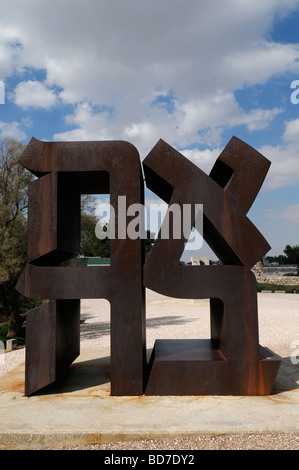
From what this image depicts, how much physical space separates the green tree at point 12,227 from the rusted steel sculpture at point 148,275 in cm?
612

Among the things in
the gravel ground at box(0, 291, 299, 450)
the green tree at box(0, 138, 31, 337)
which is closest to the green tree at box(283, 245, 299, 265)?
Answer: the gravel ground at box(0, 291, 299, 450)

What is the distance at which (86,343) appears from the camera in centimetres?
1050

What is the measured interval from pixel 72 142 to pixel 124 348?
3402mm

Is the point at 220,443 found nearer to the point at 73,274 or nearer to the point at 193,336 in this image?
the point at 73,274

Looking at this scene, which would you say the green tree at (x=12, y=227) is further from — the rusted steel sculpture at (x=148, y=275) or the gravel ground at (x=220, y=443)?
the gravel ground at (x=220, y=443)

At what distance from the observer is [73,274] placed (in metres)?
5.48

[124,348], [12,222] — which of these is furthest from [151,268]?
[12,222]

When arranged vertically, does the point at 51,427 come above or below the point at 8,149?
below

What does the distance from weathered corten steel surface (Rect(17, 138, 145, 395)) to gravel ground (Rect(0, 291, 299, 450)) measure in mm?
1526

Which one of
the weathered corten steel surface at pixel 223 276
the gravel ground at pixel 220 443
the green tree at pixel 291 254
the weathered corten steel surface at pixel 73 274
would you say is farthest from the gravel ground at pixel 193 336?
→ the green tree at pixel 291 254

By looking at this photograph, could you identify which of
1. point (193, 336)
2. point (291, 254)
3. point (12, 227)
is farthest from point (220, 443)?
point (291, 254)

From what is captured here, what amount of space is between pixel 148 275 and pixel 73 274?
1.19 metres

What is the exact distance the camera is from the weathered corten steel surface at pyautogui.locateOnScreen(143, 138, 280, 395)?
534 cm
